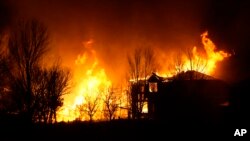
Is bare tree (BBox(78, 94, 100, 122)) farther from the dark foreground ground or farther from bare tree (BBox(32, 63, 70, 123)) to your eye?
the dark foreground ground

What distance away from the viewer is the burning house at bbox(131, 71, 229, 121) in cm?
4978

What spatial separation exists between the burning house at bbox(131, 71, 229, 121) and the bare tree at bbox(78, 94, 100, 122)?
21.5 ft

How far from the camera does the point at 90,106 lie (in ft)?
200

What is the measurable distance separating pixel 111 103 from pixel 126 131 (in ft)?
83.7

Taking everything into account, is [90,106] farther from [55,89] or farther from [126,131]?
[126,131]

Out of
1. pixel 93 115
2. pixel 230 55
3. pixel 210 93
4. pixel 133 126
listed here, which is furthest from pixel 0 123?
pixel 230 55

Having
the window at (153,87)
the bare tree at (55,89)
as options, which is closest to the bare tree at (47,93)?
the bare tree at (55,89)

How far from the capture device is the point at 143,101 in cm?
5788

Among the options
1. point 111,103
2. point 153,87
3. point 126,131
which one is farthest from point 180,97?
point 126,131

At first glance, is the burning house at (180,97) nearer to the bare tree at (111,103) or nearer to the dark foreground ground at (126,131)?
the bare tree at (111,103)

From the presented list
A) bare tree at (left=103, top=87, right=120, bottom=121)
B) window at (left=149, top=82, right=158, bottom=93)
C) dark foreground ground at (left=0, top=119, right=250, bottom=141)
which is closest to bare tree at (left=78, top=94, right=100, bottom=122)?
bare tree at (left=103, top=87, right=120, bottom=121)

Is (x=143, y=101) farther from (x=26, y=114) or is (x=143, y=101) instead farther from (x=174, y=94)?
(x=26, y=114)

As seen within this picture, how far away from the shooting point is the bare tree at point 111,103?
5886 centimetres

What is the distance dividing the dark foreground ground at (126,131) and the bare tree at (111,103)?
Result: 19.5m
